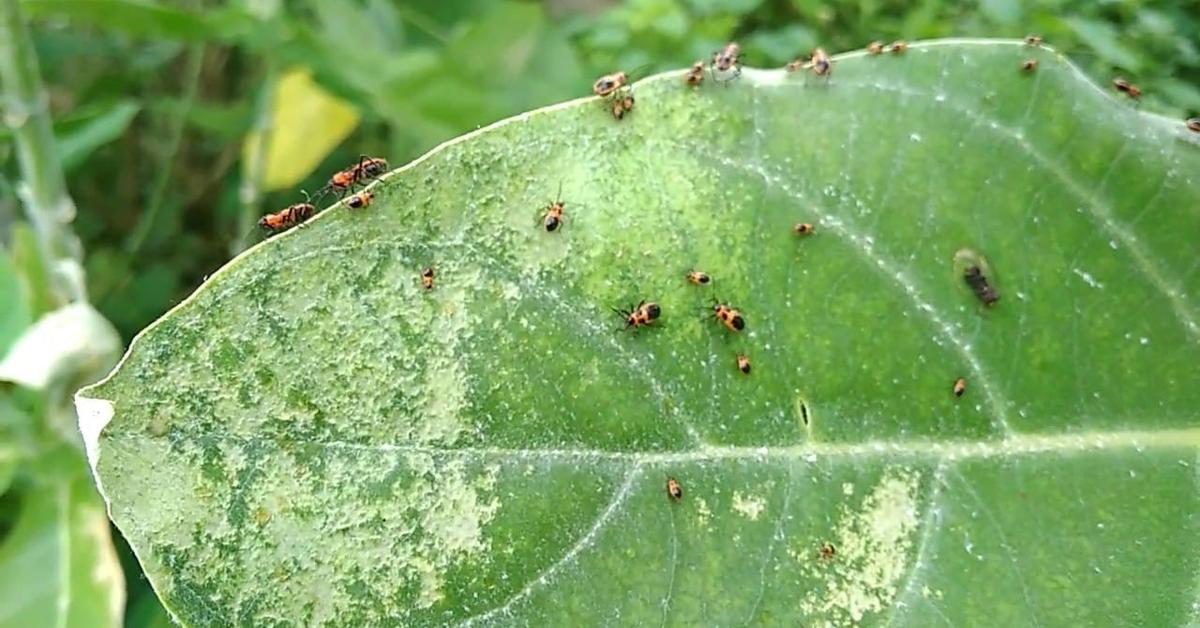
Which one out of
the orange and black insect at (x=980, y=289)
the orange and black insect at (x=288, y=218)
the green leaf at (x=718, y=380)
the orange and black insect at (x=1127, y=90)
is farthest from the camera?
the orange and black insect at (x=1127, y=90)

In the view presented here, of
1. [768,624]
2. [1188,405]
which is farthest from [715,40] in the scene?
[768,624]

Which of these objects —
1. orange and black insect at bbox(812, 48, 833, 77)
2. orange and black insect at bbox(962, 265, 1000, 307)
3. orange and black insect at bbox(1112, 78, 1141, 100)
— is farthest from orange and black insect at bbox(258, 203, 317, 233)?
orange and black insect at bbox(1112, 78, 1141, 100)

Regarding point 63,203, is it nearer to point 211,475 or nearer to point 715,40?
point 211,475

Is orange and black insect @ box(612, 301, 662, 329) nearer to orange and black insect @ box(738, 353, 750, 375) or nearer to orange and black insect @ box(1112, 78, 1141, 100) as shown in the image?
orange and black insect @ box(738, 353, 750, 375)

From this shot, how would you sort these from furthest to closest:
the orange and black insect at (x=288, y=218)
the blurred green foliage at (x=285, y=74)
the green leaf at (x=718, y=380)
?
1. the blurred green foliage at (x=285, y=74)
2. the orange and black insect at (x=288, y=218)
3. the green leaf at (x=718, y=380)

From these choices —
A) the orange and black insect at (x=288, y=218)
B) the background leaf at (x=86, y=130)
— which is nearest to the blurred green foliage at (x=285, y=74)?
the background leaf at (x=86, y=130)

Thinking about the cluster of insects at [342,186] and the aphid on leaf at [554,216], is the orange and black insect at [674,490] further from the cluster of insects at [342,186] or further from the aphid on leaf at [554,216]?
the cluster of insects at [342,186]
